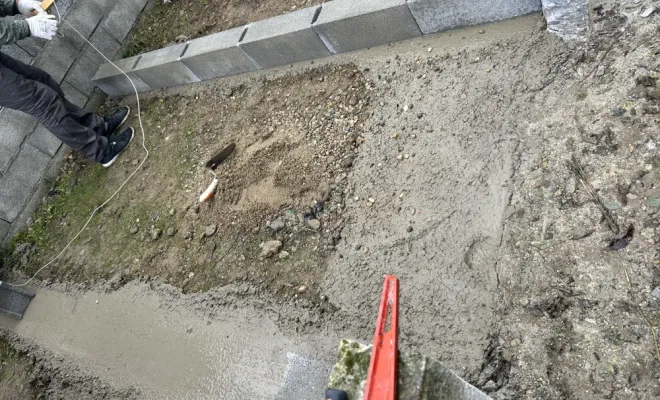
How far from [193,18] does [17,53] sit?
1.69m

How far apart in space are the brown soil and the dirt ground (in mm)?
730

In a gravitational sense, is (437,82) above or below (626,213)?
above

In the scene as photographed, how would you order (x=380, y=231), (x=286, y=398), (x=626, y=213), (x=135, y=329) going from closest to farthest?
1. (x=626, y=213)
2. (x=286, y=398)
3. (x=380, y=231)
4. (x=135, y=329)

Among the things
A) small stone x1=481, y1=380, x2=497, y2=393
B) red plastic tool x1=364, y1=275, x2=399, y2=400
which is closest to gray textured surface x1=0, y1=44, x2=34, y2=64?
red plastic tool x1=364, y1=275, x2=399, y2=400

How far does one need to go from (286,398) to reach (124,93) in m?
3.98

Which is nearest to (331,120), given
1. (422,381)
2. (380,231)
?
(380,231)

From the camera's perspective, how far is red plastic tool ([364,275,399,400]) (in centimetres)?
161

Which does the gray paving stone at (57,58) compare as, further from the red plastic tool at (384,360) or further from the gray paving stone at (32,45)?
the red plastic tool at (384,360)

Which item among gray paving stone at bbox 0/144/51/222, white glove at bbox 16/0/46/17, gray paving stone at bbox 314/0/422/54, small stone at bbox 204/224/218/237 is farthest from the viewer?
gray paving stone at bbox 0/144/51/222

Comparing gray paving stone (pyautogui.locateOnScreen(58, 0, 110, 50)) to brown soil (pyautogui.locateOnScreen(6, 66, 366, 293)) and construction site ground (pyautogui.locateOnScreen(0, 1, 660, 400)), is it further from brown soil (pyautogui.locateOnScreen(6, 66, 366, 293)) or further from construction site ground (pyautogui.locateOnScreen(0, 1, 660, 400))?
construction site ground (pyautogui.locateOnScreen(0, 1, 660, 400))

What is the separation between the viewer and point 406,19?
329 cm

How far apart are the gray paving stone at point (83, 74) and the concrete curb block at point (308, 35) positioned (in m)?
0.38

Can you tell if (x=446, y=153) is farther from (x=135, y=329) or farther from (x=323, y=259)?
(x=135, y=329)

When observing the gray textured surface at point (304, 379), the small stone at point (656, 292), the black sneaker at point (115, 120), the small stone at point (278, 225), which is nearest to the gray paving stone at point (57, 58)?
the black sneaker at point (115, 120)
